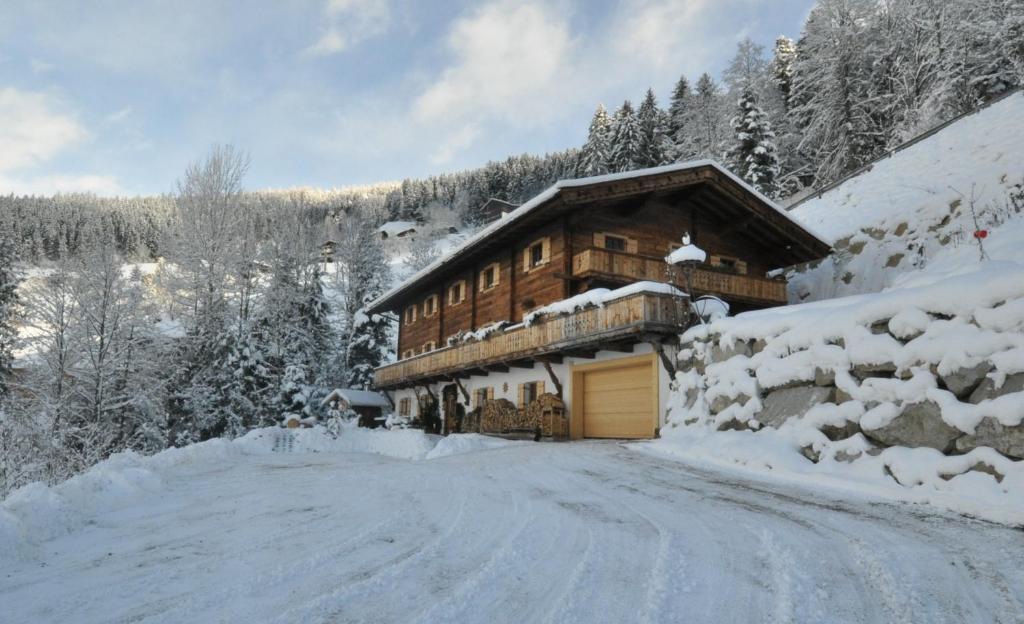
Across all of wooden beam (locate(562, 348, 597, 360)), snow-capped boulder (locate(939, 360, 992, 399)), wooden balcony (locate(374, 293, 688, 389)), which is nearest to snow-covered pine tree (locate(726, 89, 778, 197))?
wooden balcony (locate(374, 293, 688, 389))

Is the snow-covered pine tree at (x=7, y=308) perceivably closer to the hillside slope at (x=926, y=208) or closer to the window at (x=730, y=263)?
the window at (x=730, y=263)

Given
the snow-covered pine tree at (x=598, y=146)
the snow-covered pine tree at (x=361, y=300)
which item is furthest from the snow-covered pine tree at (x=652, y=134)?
the snow-covered pine tree at (x=361, y=300)

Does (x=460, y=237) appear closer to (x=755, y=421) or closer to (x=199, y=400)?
(x=199, y=400)

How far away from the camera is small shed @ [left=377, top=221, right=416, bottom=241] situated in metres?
93.0

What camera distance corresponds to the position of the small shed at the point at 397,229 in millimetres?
93000

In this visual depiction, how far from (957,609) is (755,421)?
21.4 ft

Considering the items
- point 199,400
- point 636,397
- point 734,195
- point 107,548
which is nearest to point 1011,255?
point 636,397

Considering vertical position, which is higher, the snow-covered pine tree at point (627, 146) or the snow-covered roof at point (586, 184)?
the snow-covered pine tree at point (627, 146)

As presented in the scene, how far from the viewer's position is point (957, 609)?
318cm

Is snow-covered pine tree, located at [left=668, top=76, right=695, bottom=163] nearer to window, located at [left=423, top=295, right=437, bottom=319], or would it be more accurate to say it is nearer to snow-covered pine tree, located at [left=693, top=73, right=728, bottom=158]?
snow-covered pine tree, located at [left=693, top=73, right=728, bottom=158]

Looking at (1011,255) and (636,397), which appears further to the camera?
(636,397)

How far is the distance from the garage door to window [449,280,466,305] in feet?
34.2

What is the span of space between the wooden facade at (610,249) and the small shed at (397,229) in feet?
227

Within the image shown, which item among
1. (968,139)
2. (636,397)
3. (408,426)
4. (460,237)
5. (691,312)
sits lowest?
(408,426)
